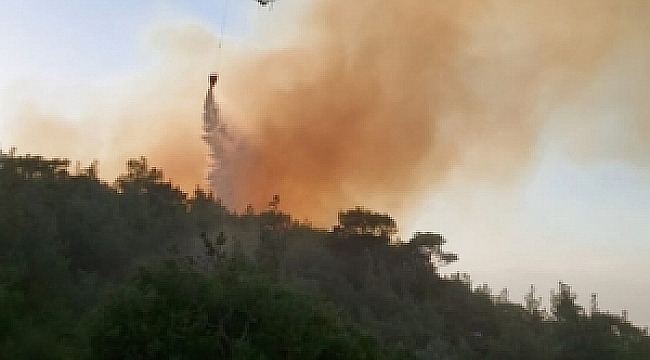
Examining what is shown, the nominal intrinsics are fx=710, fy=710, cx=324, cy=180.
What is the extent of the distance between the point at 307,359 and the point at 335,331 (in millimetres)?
1228

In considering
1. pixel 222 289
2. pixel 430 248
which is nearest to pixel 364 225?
pixel 430 248

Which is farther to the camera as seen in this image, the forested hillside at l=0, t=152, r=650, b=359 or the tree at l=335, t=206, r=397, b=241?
the tree at l=335, t=206, r=397, b=241

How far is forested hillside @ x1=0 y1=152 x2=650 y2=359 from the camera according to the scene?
1477 centimetres

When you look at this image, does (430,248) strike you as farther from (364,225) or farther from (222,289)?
(222,289)

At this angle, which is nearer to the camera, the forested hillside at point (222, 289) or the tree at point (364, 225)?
the forested hillside at point (222, 289)

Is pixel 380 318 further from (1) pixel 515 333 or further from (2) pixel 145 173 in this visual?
(2) pixel 145 173

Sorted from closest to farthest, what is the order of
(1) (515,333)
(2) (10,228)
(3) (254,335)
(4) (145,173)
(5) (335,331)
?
(3) (254,335) → (5) (335,331) → (2) (10,228) → (1) (515,333) → (4) (145,173)

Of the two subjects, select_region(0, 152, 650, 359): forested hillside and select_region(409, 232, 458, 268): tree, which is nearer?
select_region(0, 152, 650, 359): forested hillside

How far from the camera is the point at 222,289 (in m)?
15.2

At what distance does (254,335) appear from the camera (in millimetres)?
14578

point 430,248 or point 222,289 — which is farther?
point 430,248

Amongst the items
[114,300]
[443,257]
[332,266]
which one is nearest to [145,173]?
[332,266]

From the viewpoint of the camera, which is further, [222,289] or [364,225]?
[364,225]

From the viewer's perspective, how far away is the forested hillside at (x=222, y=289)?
14773mm
